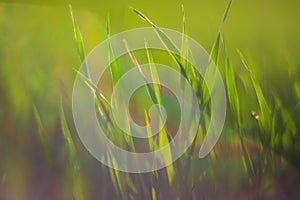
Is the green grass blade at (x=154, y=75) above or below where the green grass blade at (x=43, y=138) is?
above

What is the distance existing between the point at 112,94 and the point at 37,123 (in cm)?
27

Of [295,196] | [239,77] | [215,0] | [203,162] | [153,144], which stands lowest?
[295,196]

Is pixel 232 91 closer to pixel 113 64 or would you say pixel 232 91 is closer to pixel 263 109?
pixel 263 109

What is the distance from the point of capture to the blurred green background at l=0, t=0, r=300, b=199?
1.26 metres

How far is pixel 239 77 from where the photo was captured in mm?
1261

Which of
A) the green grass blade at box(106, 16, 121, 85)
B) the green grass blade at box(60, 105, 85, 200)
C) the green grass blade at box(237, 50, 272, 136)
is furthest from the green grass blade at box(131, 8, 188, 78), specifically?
the green grass blade at box(60, 105, 85, 200)

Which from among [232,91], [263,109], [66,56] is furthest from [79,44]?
[263,109]

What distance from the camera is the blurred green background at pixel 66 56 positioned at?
126cm

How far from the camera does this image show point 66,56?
50.6 inches

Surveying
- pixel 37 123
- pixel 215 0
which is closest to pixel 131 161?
pixel 37 123

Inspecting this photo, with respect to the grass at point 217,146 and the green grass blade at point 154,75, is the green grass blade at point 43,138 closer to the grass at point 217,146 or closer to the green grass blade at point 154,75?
the grass at point 217,146

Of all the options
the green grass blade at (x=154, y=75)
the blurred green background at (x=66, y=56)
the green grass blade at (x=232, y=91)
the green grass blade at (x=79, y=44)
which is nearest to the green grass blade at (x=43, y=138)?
the blurred green background at (x=66, y=56)

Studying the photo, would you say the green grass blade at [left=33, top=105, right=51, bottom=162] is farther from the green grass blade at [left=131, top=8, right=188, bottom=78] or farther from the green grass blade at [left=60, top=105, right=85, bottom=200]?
the green grass blade at [left=131, top=8, right=188, bottom=78]

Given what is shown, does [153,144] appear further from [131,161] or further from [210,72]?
[210,72]
